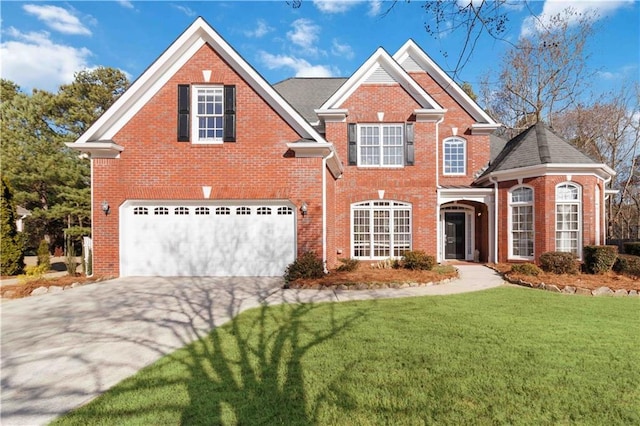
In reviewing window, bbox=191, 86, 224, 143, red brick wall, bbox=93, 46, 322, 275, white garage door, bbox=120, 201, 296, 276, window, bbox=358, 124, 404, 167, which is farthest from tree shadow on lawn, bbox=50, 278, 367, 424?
window, bbox=358, 124, 404, 167

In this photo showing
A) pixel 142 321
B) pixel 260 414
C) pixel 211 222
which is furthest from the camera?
pixel 211 222

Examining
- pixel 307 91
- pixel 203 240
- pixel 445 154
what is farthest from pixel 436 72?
pixel 203 240

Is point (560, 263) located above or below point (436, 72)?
below

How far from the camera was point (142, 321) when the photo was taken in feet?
20.1

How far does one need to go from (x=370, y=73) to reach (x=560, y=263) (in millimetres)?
10047

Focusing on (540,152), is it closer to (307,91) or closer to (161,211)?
→ (307,91)

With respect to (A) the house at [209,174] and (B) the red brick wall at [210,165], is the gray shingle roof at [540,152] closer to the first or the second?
(A) the house at [209,174]

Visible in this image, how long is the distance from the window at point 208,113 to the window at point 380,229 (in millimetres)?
6231

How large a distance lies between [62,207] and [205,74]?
18.2 metres

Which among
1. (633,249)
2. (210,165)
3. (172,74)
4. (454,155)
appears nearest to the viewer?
(210,165)

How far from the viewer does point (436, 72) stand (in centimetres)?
1547

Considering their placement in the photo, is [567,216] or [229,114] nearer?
[229,114]

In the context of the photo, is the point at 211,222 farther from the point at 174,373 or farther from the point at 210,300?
the point at 174,373

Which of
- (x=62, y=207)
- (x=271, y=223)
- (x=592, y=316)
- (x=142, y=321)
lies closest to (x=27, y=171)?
(x=62, y=207)
